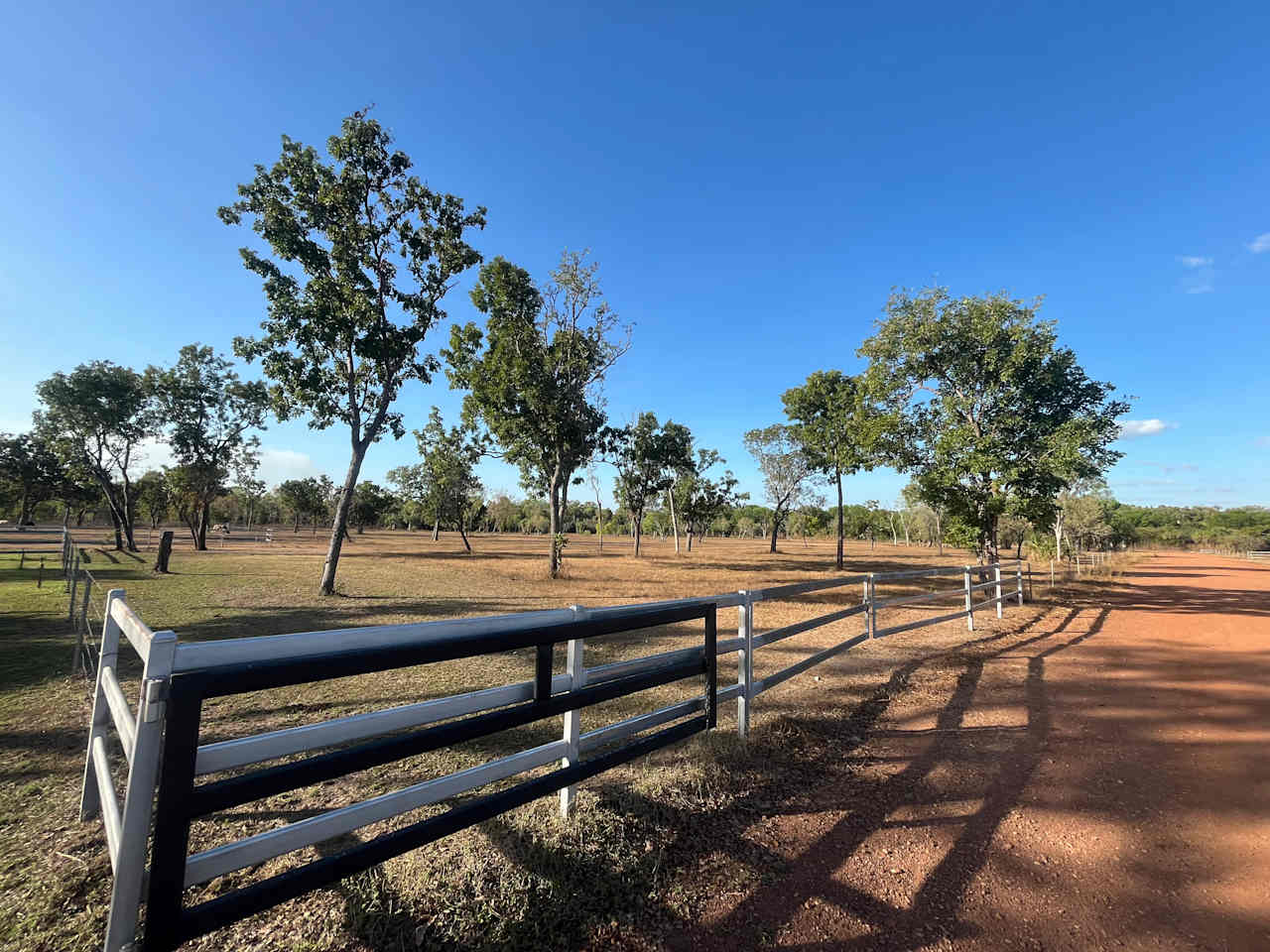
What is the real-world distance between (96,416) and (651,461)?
28654 millimetres

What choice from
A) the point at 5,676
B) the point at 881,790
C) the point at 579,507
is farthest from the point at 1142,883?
the point at 579,507

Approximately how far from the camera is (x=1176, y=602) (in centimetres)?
1409

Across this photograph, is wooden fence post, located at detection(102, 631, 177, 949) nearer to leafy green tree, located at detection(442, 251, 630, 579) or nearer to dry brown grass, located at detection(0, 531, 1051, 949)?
dry brown grass, located at detection(0, 531, 1051, 949)

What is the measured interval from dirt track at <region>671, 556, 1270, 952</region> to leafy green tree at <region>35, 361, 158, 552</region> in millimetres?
33783

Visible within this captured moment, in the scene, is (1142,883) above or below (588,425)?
below

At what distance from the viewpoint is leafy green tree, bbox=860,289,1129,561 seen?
11.9 m

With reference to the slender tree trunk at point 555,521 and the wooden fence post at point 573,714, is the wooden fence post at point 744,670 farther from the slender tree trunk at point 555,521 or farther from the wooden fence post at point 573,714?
the slender tree trunk at point 555,521

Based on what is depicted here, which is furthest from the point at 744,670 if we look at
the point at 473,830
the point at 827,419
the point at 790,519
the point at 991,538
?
the point at 790,519

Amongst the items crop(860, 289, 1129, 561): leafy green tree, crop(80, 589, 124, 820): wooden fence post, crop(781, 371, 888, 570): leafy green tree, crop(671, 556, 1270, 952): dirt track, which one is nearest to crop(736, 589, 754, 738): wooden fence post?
crop(671, 556, 1270, 952): dirt track

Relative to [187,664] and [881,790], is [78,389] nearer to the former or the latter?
[187,664]

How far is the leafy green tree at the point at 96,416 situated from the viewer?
22.9 m

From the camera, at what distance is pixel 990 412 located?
13.0 metres

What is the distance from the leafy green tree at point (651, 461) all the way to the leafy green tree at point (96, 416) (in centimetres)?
2495

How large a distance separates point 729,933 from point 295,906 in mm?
2172
